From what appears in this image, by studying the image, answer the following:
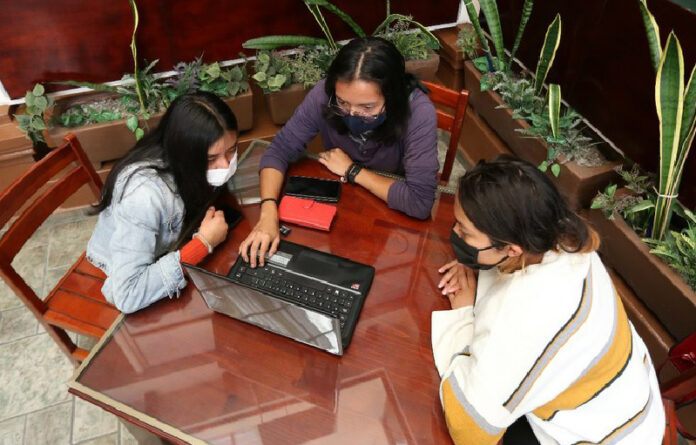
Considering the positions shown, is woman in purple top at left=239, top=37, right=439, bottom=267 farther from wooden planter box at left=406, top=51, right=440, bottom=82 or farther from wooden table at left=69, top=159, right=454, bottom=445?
wooden planter box at left=406, top=51, right=440, bottom=82

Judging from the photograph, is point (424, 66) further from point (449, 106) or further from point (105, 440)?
point (105, 440)

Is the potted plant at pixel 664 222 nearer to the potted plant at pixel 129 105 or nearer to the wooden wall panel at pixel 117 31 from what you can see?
the wooden wall panel at pixel 117 31

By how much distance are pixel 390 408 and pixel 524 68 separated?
2.22 meters

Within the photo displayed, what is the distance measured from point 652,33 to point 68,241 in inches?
112

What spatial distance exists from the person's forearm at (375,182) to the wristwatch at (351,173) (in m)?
0.01

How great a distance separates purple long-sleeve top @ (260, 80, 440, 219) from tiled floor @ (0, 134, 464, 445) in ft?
4.14

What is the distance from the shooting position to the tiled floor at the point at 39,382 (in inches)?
69.5

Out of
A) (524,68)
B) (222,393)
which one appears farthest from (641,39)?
(222,393)

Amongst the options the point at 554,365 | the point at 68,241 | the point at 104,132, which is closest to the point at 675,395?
the point at 554,365

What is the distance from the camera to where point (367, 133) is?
1609 mm

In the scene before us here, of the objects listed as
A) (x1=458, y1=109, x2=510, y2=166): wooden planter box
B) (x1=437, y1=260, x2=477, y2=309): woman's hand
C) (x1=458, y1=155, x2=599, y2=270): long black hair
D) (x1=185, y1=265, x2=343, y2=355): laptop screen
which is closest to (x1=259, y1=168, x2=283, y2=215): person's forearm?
(x1=185, y1=265, x2=343, y2=355): laptop screen

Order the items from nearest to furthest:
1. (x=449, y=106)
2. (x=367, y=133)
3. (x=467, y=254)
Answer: (x=467, y=254) → (x=367, y=133) → (x=449, y=106)

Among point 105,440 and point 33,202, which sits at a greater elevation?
point 33,202

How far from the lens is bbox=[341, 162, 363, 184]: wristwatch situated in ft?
4.91
